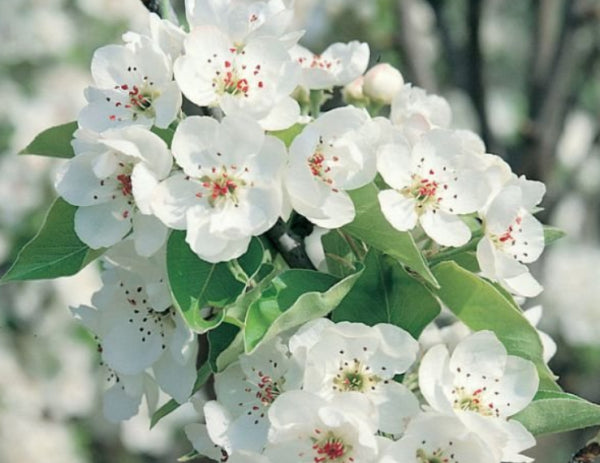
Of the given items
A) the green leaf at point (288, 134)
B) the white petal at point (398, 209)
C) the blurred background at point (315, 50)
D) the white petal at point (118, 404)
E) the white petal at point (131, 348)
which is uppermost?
the green leaf at point (288, 134)

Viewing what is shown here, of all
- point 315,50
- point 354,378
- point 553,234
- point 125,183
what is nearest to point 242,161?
point 125,183

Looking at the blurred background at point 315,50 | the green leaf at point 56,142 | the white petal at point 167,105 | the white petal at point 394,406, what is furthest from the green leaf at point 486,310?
the blurred background at point 315,50

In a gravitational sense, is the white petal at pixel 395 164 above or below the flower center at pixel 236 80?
below

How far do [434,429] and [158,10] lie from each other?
0.61 metres

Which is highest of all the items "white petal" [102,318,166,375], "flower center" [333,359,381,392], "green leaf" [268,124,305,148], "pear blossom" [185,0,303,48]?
"pear blossom" [185,0,303,48]

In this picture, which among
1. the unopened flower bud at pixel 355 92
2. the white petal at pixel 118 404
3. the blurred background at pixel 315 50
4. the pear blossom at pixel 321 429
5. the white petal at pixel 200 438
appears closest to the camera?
the pear blossom at pixel 321 429

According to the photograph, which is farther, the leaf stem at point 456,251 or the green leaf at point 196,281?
the leaf stem at point 456,251

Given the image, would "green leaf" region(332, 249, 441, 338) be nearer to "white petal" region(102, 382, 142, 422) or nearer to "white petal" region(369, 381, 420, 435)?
"white petal" region(369, 381, 420, 435)

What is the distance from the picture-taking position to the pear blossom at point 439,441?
3.82 ft

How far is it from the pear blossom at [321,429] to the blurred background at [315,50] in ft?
6.10

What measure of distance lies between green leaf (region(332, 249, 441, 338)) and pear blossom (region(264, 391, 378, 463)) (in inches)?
4.6

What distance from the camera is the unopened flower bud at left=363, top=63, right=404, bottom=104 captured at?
1.54 m

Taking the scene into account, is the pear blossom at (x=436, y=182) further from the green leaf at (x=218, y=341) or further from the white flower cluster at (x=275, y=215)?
the green leaf at (x=218, y=341)

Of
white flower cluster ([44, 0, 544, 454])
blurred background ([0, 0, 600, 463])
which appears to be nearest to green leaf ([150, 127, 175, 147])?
white flower cluster ([44, 0, 544, 454])
